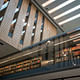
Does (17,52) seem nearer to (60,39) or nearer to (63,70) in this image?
(60,39)

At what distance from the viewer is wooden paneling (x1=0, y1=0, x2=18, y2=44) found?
7.73 metres

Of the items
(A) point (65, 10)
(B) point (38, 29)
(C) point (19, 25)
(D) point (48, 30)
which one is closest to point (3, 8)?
(C) point (19, 25)

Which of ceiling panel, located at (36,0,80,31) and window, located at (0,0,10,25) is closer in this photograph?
window, located at (0,0,10,25)

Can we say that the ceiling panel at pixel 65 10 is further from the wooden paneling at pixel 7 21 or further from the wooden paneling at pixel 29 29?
the wooden paneling at pixel 7 21

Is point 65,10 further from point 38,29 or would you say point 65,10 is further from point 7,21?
point 7,21

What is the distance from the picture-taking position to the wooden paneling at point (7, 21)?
773cm

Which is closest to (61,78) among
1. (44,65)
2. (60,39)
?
(44,65)

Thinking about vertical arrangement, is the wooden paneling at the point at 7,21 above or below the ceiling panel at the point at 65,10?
below

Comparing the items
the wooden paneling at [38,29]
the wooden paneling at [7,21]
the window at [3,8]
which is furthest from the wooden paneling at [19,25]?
the wooden paneling at [38,29]

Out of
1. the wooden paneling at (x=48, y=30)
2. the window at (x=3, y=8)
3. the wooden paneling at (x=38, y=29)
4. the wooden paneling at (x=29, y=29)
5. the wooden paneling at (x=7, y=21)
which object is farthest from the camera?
the wooden paneling at (x=48, y=30)

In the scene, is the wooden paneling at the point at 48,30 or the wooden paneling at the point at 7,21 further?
the wooden paneling at the point at 48,30

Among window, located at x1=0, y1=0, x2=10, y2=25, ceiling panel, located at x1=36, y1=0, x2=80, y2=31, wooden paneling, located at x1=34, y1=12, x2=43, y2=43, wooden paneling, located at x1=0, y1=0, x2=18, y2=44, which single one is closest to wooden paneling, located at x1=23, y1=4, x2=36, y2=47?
wooden paneling, located at x1=34, y1=12, x2=43, y2=43

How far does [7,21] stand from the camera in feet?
27.1

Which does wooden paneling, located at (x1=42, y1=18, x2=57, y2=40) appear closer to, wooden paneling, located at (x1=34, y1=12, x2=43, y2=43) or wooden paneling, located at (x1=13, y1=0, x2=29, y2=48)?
wooden paneling, located at (x1=34, y1=12, x2=43, y2=43)
